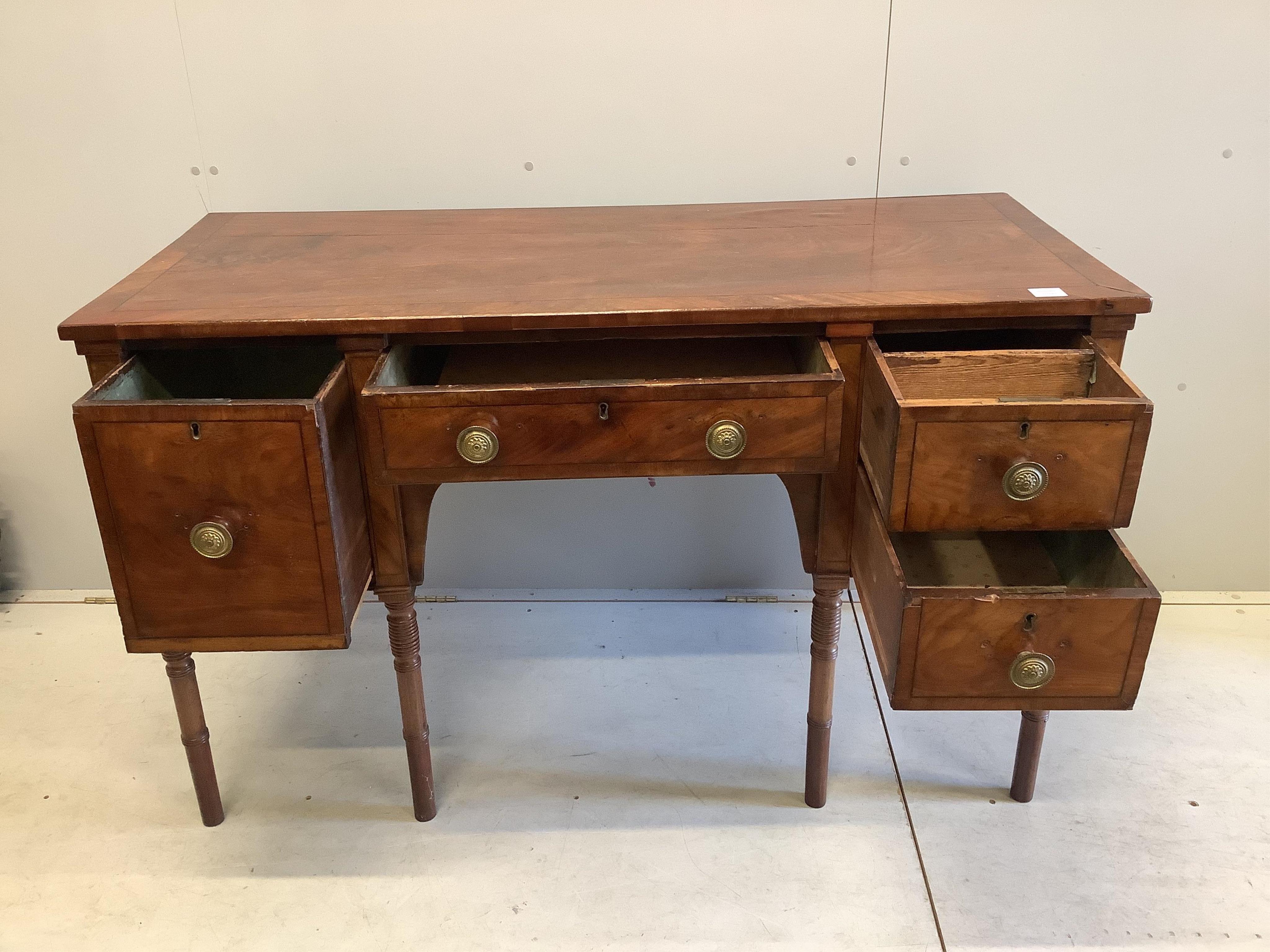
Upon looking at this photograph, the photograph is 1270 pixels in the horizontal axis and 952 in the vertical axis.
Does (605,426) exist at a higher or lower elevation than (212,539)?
higher

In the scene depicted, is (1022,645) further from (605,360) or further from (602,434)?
(605,360)

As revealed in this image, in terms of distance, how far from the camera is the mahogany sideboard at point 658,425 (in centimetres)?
114

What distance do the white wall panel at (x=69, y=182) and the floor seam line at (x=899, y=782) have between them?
1392 mm

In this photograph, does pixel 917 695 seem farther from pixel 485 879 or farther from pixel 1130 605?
pixel 485 879

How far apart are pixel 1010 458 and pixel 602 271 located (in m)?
0.57

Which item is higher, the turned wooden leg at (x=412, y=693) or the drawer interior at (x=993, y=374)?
the drawer interior at (x=993, y=374)

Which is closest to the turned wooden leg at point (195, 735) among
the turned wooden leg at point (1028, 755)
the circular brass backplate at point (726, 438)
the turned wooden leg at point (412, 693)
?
the turned wooden leg at point (412, 693)

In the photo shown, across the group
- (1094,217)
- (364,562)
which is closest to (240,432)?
(364,562)

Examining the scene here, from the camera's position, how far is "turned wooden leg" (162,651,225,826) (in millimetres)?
1418

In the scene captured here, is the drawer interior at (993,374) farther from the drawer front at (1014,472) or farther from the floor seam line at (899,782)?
the floor seam line at (899,782)

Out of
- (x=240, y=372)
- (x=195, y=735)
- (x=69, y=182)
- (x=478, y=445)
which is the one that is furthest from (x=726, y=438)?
(x=69, y=182)

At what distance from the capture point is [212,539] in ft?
3.91

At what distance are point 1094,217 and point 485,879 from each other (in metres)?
1.44

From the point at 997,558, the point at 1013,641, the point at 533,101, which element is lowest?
the point at 997,558
